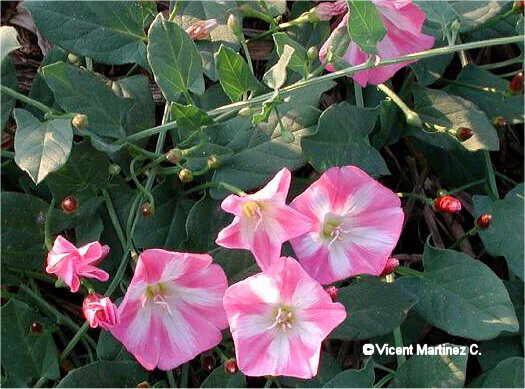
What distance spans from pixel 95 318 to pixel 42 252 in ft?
0.82

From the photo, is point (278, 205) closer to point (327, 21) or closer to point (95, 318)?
point (95, 318)

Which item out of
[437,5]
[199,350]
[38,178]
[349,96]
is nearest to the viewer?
[38,178]

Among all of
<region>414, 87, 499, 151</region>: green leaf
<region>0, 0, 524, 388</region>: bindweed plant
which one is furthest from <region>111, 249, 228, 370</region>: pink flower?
<region>414, 87, 499, 151</region>: green leaf

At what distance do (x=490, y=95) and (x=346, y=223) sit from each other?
0.37m

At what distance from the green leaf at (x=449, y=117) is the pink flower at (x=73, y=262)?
58 centimetres

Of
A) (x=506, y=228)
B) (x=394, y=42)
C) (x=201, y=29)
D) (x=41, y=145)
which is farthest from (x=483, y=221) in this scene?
(x=41, y=145)

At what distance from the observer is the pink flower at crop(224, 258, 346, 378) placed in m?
1.08

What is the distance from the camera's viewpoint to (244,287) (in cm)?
109

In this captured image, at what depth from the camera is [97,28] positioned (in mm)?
1302

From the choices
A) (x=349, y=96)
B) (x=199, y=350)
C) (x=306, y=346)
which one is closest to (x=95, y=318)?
(x=199, y=350)

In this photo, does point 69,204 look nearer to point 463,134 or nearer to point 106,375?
point 106,375

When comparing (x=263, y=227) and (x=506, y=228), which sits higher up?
(x=263, y=227)

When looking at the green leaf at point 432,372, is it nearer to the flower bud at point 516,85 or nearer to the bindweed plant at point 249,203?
the bindweed plant at point 249,203

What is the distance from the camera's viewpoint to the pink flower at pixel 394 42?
1.22m
